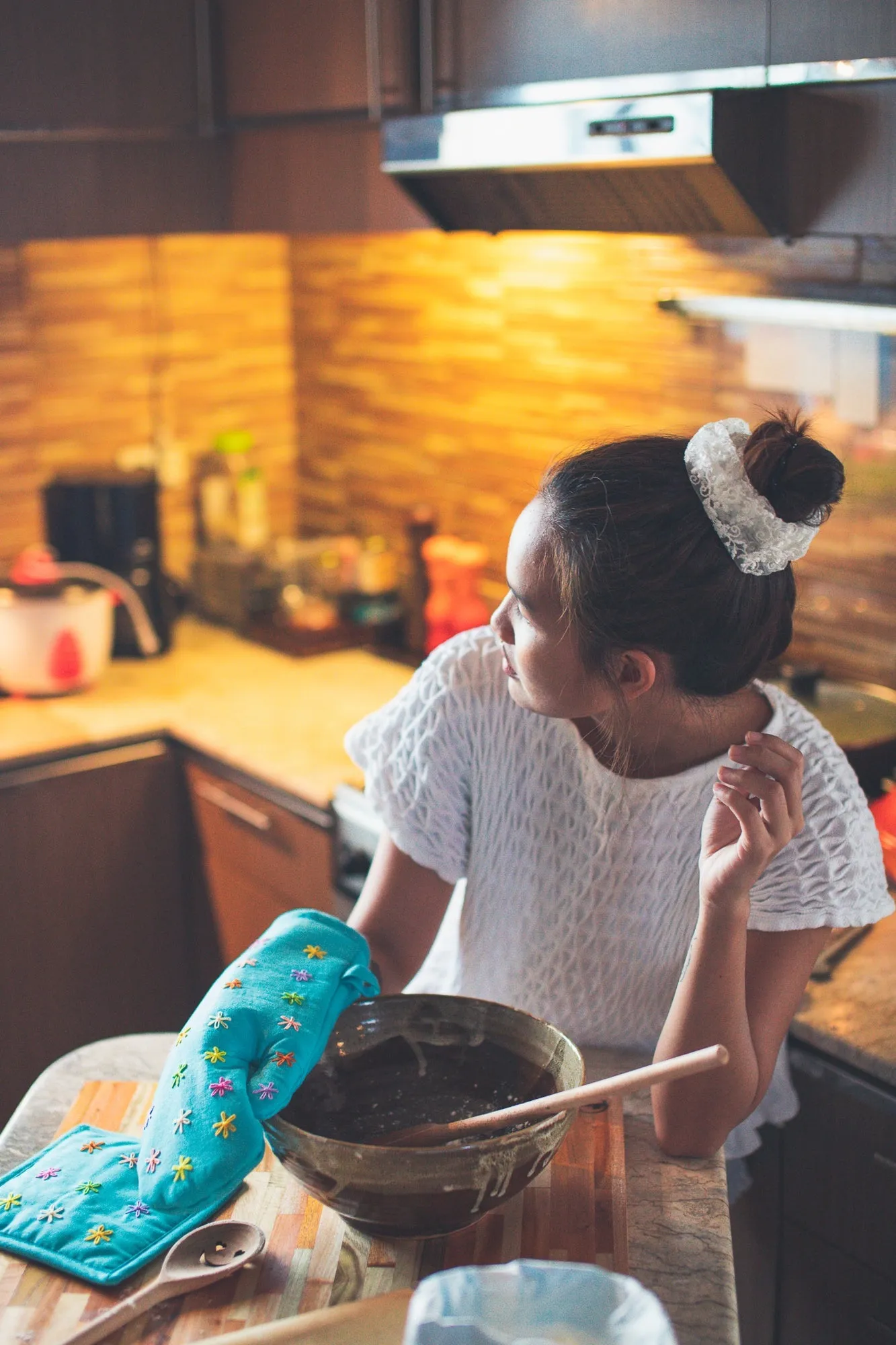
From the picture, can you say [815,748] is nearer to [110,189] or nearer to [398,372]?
[110,189]

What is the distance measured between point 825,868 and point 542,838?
29 cm

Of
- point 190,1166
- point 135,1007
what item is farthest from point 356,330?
point 190,1166

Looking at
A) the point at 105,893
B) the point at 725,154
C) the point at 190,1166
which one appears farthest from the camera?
the point at 105,893

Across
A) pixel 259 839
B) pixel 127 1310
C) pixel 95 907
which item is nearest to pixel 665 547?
pixel 127 1310

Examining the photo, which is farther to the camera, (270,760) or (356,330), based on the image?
(356,330)

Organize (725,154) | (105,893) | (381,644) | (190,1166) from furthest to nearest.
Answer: (381,644), (105,893), (725,154), (190,1166)

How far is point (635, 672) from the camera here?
1.30m

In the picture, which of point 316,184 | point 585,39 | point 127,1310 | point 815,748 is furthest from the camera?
point 316,184

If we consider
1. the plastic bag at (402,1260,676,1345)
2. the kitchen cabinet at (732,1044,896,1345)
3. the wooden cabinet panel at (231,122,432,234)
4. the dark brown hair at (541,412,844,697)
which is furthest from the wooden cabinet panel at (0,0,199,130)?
the plastic bag at (402,1260,676,1345)

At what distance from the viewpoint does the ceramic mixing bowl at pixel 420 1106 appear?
0.96m

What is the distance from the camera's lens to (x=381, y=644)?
2.87 meters

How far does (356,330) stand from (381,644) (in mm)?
673

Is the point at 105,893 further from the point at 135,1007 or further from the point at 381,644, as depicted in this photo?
the point at 381,644

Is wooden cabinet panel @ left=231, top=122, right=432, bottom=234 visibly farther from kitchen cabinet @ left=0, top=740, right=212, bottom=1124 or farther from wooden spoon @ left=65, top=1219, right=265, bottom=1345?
wooden spoon @ left=65, top=1219, right=265, bottom=1345
